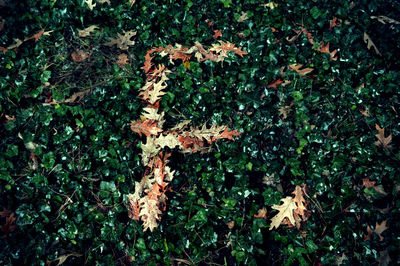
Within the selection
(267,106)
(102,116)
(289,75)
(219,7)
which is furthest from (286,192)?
(219,7)

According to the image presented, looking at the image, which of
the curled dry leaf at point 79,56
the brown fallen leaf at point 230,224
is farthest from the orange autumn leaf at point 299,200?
the curled dry leaf at point 79,56

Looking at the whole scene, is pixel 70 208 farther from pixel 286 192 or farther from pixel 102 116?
pixel 286 192

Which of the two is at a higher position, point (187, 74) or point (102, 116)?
point (187, 74)

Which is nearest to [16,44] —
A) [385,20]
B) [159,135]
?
[159,135]

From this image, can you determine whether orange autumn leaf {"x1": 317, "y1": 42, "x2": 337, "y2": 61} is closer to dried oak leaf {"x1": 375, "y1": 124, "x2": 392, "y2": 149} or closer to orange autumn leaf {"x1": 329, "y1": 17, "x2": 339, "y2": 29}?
orange autumn leaf {"x1": 329, "y1": 17, "x2": 339, "y2": 29}

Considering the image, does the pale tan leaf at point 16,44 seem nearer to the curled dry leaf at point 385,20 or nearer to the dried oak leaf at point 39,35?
the dried oak leaf at point 39,35

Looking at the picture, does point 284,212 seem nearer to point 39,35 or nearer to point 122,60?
point 122,60

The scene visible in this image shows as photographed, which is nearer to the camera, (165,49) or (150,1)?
(165,49)

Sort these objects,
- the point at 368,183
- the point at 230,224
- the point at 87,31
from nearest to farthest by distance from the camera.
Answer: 1. the point at 230,224
2. the point at 368,183
3. the point at 87,31
